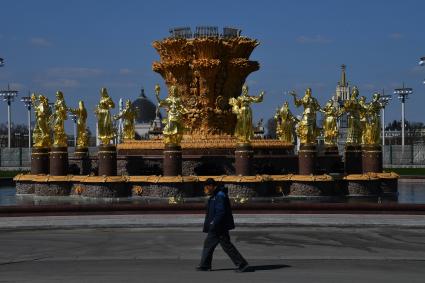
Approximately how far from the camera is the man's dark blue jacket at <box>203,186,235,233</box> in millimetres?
12250

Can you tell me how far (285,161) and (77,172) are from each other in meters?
9.41

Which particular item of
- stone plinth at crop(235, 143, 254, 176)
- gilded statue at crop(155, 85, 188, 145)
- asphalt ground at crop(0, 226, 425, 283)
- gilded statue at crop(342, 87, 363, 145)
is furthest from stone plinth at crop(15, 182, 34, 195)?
gilded statue at crop(342, 87, 363, 145)

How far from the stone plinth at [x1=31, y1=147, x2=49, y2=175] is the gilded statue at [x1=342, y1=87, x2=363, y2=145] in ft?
42.6

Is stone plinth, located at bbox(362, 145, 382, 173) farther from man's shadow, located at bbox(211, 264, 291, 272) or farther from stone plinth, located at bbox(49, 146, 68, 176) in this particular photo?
man's shadow, located at bbox(211, 264, 291, 272)

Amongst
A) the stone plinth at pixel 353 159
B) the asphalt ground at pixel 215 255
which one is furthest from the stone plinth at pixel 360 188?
the asphalt ground at pixel 215 255

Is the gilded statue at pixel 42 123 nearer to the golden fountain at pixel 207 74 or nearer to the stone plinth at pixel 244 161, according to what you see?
the golden fountain at pixel 207 74

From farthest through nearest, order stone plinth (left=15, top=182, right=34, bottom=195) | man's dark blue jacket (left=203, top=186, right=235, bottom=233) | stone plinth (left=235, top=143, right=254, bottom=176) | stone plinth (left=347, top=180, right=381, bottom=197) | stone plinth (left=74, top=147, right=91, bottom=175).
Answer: stone plinth (left=74, top=147, right=91, bottom=175) → stone plinth (left=15, top=182, right=34, bottom=195) → stone plinth (left=347, top=180, right=381, bottom=197) → stone plinth (left=235, top=143, right=254, bottom=176) → man's dark blue jacket (left=203, top=186, right=235, bottom=233)

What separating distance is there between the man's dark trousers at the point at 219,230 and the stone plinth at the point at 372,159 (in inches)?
711

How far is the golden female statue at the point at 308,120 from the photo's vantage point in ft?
91.0

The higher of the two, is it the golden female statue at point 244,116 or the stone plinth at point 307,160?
the golden female statue at point 244,116

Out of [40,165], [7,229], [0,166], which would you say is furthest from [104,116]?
[0,166]

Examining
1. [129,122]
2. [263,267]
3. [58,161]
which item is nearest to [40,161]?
[58,161]

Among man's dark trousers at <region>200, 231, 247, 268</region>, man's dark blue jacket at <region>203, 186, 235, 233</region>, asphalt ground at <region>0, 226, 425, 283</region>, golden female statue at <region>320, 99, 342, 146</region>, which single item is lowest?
→ asphalt ground at <region>0, 226, 425, 283</region>

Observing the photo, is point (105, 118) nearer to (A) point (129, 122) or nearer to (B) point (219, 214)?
(A) point (129, 122)
